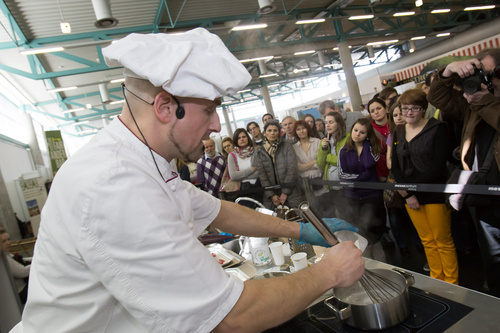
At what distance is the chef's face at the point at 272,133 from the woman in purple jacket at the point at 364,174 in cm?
111

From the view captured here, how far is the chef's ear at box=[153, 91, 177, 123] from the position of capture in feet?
2.86

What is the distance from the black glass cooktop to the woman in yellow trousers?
1706mm

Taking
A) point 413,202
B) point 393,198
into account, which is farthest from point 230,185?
point 413,202

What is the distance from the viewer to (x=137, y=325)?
85cm

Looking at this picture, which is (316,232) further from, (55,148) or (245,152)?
(55,148)

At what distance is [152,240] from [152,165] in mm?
259

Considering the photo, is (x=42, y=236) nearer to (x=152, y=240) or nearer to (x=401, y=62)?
(x=152, y=240)

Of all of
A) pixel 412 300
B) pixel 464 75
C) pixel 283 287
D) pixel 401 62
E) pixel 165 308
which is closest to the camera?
pixel 165 308

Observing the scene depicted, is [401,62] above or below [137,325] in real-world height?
above

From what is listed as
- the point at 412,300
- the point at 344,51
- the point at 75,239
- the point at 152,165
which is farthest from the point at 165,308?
the point at 344,51

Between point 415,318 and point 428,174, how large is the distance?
1.91m

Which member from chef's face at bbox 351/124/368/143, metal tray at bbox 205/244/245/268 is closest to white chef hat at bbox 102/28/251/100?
metal tray at bbox 205/244/245/268

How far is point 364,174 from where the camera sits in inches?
128

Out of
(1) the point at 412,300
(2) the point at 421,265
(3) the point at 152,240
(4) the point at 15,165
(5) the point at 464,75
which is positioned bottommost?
(2) the point at 421,265
